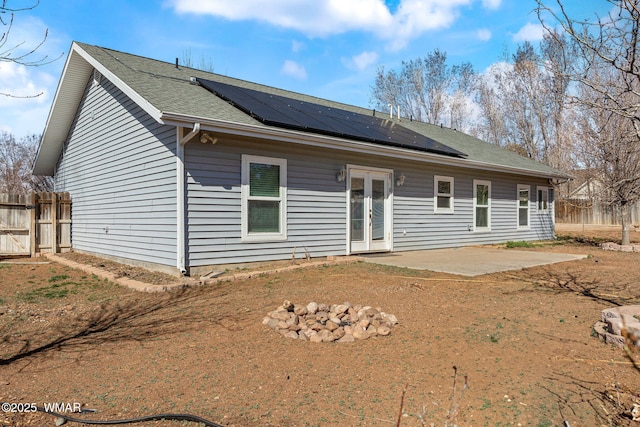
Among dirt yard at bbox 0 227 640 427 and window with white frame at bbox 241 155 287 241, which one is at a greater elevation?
window with white frame at bbox 241 155 287 241

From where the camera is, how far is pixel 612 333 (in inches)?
151

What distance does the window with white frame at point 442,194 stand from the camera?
11930 mm

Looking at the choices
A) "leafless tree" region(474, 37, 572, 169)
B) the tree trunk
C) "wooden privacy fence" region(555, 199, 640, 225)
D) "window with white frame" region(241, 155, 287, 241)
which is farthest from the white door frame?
"wooden privacy fence" region(555, 199, 640, 225)

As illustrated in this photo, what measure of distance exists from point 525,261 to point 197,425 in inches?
340

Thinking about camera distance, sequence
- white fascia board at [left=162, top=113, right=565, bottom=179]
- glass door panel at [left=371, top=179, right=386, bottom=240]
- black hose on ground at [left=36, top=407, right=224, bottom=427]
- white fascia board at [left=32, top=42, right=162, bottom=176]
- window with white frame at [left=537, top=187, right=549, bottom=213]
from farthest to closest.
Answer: window with white frame at [left=537, top=187, right=549, bottom=213] < glass door panel at [left=371, top=179, right=386, bottom=240] < white fascia board at [left=32, top=42, right=162, bottom=176] < white fascia board at [left=162, top=113, right=565, bottom=179] < black hose on ground at [left=36, top=407, right=224, bottom=427]

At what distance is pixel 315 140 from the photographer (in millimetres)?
8430

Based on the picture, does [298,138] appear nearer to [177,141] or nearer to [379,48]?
[177,141]

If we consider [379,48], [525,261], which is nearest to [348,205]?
[525,261]

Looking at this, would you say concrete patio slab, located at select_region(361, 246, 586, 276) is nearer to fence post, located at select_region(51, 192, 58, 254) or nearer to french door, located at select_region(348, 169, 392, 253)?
french door, located at select_region(348, 169, 392, 253)

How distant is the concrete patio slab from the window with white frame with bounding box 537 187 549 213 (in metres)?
5.90

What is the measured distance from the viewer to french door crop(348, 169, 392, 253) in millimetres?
9972

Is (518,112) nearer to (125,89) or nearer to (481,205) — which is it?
(481,205)

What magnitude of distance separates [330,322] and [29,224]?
34.5 ft

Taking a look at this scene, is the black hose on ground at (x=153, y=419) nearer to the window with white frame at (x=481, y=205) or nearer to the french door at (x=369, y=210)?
the french door at (x=369, y=210)
